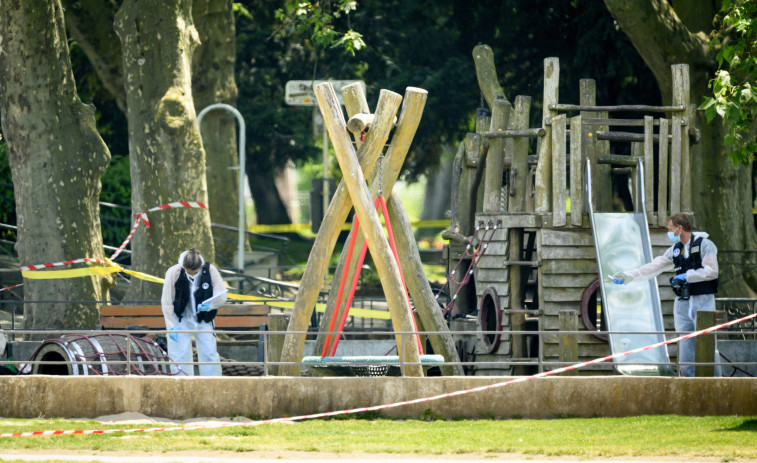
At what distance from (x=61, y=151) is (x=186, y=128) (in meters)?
1.86

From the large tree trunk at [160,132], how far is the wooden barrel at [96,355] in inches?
153

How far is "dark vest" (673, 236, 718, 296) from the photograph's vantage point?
13.4 meters

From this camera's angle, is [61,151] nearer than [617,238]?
No

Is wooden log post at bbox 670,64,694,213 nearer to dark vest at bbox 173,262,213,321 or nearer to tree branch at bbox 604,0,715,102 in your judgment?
tree branch at bbox 604,0,715,102

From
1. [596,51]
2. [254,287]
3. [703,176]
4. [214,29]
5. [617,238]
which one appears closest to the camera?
[617,238]

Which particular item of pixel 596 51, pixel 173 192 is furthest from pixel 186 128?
pixel 596 51

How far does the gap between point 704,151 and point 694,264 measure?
326 inches

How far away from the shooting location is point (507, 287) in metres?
15.3

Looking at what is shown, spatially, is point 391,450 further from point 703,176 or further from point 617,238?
point 703,176

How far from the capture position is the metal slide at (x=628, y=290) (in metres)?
13.5

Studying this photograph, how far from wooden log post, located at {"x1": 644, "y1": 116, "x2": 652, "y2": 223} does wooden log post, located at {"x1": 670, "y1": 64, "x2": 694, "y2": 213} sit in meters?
0.35

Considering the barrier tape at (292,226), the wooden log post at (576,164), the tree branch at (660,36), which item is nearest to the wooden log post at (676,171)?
the wooden log post at (576,164)

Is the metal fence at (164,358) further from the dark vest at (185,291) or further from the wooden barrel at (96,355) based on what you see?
the dark vest at (185,291)

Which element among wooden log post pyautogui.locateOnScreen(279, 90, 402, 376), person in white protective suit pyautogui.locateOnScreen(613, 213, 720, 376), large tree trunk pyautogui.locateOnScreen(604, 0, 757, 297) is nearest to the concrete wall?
wooden log post pyautogui.locateOnScreen(279, 90, 402, 376)
